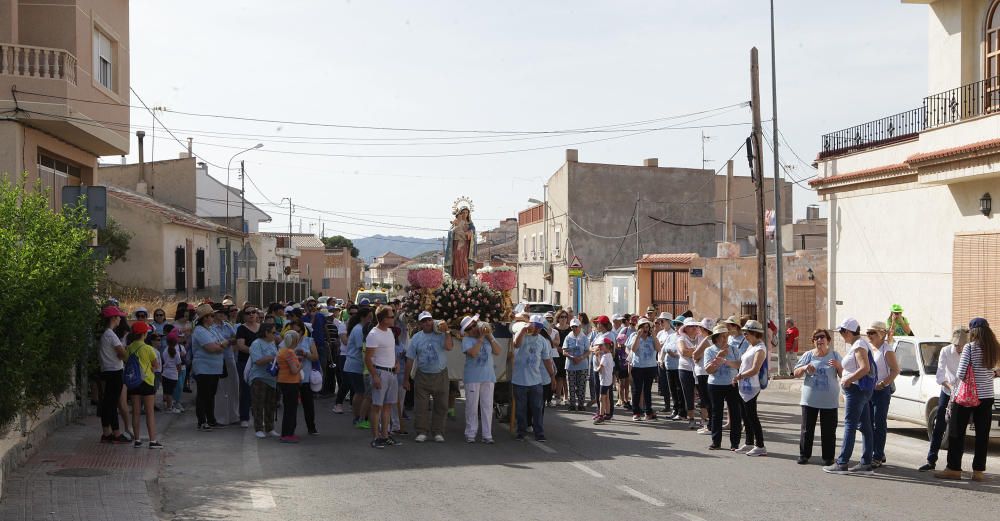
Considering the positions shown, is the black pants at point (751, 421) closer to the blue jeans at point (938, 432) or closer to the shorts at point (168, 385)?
the blue jeans at point (938, 432)

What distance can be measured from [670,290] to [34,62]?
2495 cm

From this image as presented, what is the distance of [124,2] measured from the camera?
878 inches

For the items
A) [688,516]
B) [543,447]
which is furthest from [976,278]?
[688,516]

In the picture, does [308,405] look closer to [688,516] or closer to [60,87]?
[688,516]

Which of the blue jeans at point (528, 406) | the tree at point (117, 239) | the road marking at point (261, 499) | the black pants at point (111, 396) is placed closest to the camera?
the road marking at point (261, 499)

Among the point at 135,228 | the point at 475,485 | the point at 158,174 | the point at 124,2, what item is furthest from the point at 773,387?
the point at 158,174

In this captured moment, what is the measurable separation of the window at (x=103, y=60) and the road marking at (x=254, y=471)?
33.8 ft

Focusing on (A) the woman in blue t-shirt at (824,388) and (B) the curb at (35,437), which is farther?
(A) the woman in blue t-shirt at (824,388)

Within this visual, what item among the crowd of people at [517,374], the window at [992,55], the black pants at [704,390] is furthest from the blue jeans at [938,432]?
the window at [992,55]

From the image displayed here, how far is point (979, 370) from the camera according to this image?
10.5 meters

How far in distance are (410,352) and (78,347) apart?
418 centimetres

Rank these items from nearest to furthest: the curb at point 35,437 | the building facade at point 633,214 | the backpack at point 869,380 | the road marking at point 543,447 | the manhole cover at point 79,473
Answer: the curb at point 35,437 < the manhole cover at point 79,473 < the backpack at point 869,380 < the road marking at point 543,447 < the building facade at point 633,214

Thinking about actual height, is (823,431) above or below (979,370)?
below

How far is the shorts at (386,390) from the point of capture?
12531 mm
